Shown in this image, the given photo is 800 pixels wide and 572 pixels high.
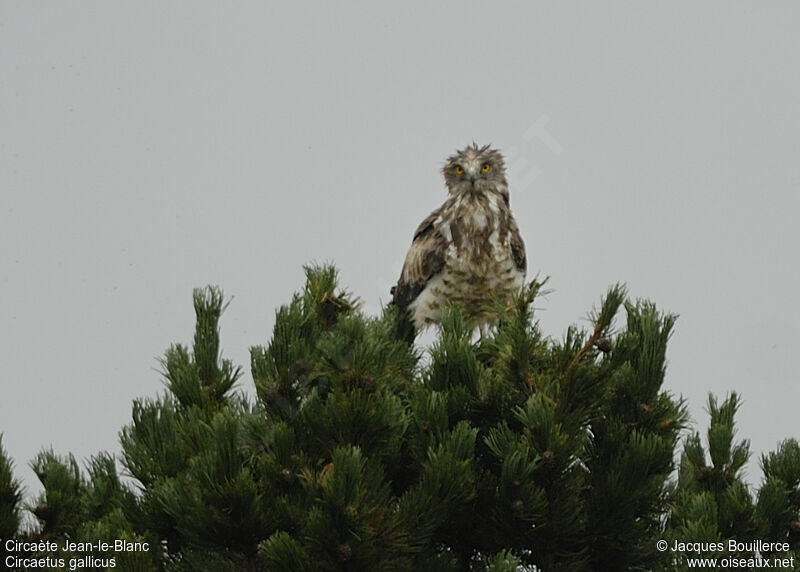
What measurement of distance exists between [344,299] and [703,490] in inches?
99.3

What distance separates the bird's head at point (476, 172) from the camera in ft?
33.9

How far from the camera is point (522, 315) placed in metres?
6.41

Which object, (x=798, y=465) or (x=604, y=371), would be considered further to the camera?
(x=798, y=465)

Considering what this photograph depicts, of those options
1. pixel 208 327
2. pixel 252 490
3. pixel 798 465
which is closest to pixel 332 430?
pixel 252 490

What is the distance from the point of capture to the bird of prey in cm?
984

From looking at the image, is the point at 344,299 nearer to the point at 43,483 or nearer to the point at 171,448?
the point at 171,448

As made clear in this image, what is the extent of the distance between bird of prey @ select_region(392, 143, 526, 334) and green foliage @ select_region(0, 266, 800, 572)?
107 inches

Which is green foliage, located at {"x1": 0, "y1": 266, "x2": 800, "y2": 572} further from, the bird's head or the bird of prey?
the bird's head

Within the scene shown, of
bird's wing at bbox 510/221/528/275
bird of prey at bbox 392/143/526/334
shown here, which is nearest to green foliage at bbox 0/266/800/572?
bird of prey at bbox 392/143/526/334

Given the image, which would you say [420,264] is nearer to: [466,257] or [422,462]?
[466,257]

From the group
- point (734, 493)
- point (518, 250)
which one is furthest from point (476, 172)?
point (734, 493)

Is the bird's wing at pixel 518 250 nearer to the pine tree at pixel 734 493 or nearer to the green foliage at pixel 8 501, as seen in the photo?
the pine tree at pixel 734 493

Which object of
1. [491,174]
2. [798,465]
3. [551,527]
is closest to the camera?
[551,527]

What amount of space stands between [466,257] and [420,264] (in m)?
0.42
